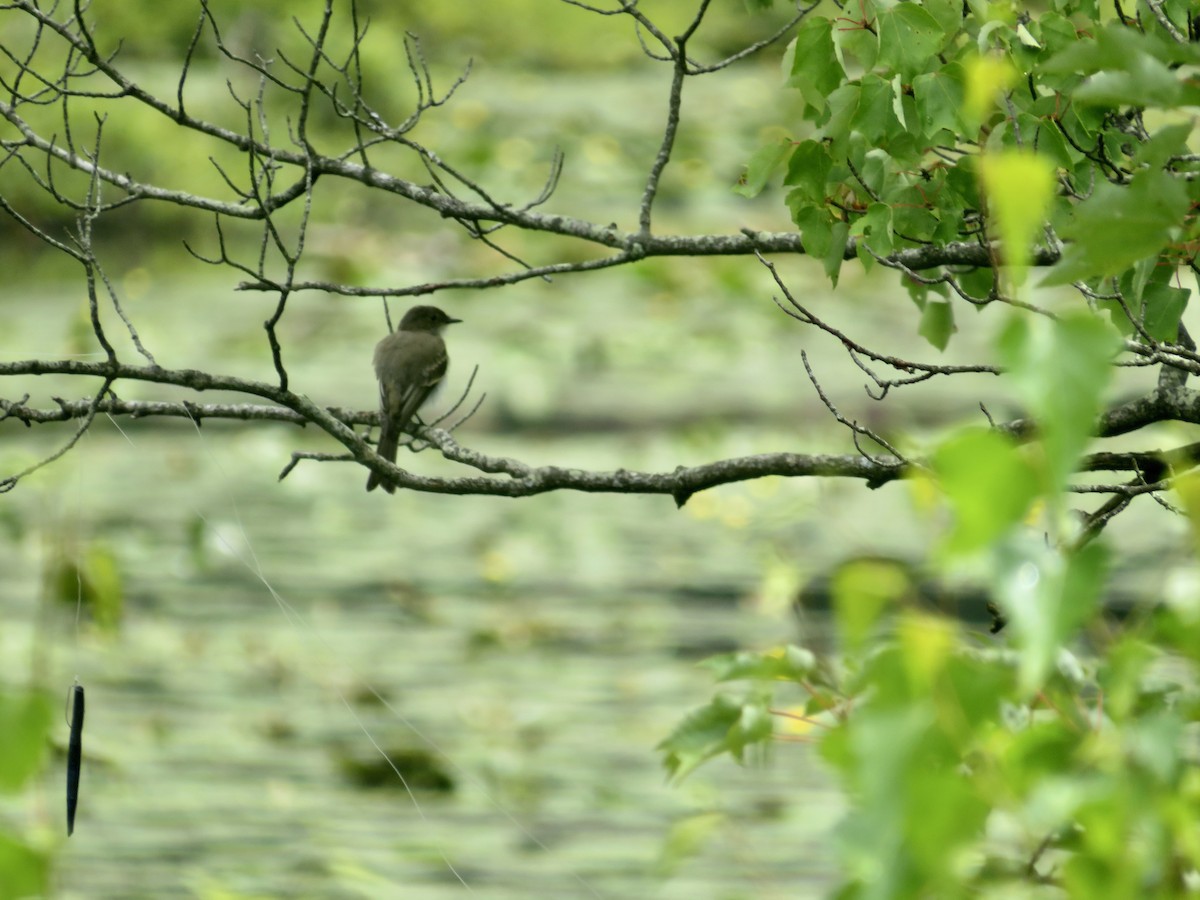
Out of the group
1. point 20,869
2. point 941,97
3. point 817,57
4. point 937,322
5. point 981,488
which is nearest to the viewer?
point 981,488

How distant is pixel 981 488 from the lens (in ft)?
2.80

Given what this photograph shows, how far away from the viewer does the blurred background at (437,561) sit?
16.0ft

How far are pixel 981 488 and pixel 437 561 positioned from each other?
6.71 m

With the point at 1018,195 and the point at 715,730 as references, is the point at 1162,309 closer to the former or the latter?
the point at 715,730

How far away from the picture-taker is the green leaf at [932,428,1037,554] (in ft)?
2.80

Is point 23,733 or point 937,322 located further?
point 937,322

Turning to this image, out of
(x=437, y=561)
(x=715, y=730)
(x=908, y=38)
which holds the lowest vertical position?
(x=715, y=730)

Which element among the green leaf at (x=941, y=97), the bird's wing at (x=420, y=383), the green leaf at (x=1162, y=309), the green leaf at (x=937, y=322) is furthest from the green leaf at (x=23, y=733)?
the bird's wing at (x=420, y=383)

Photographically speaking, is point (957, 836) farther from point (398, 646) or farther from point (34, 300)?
point (34, 300)

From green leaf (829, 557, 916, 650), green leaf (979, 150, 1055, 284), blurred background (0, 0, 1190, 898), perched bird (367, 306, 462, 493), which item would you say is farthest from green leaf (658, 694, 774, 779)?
perched bird (367, 306, 462, 493)

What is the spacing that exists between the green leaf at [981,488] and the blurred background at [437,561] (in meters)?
0.31

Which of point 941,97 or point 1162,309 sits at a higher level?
point 941,97

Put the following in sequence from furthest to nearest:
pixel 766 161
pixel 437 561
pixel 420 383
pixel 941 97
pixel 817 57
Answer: pixel 437 561
pixel 420 383
pixel 766 161
pixel 817 57
pixel 941 97

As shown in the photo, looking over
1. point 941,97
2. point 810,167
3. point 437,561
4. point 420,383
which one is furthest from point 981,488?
point 437,561
